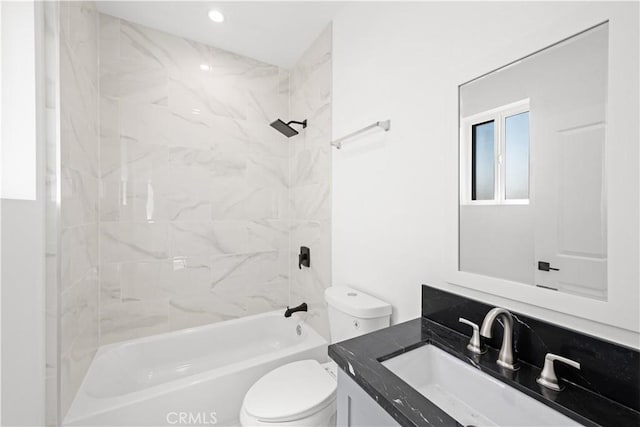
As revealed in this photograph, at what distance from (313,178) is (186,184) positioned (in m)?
0.96

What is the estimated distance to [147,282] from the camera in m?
1.87

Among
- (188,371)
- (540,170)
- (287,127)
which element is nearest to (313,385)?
(188,371)

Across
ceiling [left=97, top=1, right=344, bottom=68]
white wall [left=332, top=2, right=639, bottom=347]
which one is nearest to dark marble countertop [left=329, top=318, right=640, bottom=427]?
white wall [left=332, top=2, right=639, bottom=347]

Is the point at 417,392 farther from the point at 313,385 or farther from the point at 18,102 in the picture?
the point at 18,102

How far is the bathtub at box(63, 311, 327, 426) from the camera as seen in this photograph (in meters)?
1.24

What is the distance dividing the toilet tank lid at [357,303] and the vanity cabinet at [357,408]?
43 cm

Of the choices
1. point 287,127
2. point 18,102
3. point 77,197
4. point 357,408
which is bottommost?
point 357,408

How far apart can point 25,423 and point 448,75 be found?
193cm

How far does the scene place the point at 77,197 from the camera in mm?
1324

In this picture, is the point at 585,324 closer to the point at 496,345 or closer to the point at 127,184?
the point at 496,345

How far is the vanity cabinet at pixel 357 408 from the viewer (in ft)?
2.20

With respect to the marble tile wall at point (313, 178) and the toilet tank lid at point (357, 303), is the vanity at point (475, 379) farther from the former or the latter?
the marble tile wall at point (313, 178)

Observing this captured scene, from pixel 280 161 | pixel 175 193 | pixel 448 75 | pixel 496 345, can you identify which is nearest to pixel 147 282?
pixel 175 193

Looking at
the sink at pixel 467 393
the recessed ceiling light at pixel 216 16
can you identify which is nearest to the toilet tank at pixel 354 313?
the sink at pixel 467 393
